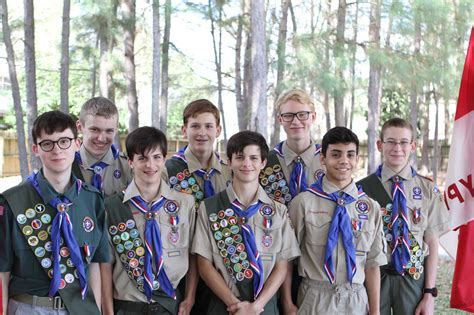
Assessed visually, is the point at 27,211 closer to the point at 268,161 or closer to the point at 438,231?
the point at 268,161

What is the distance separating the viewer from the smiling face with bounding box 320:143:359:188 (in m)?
3.41

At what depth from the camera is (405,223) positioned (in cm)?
367

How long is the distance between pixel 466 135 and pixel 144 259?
6.01 feet

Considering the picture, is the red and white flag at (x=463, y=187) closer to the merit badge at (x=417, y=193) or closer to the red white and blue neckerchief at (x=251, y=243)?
the merit badge at (x=417, y=193)

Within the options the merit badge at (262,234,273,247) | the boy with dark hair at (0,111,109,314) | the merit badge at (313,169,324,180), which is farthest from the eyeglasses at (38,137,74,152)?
the merit badge at (313,169,324,180)

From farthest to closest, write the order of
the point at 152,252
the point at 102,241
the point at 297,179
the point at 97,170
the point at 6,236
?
1. the point at 297,179
2. the point at 97,170
3. the point at 152,252
4. the point at 102,241
5. the point at 6,236

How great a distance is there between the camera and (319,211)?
3.41 metres

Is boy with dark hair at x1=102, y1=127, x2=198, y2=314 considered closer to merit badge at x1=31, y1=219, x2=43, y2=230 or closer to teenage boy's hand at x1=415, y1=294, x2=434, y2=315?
merit badge at x1=31, y1=219, x2=43, y2=230

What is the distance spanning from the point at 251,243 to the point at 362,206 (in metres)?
0.71

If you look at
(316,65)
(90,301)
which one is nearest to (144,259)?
(90,301)

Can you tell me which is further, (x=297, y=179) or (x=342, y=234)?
(x=297, y=179)

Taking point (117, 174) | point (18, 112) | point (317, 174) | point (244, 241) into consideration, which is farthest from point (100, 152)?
point (18, 112)

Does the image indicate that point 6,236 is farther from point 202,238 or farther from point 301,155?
point 301,155

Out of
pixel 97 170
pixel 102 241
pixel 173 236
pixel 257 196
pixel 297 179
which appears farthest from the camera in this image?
pixel 297 179
